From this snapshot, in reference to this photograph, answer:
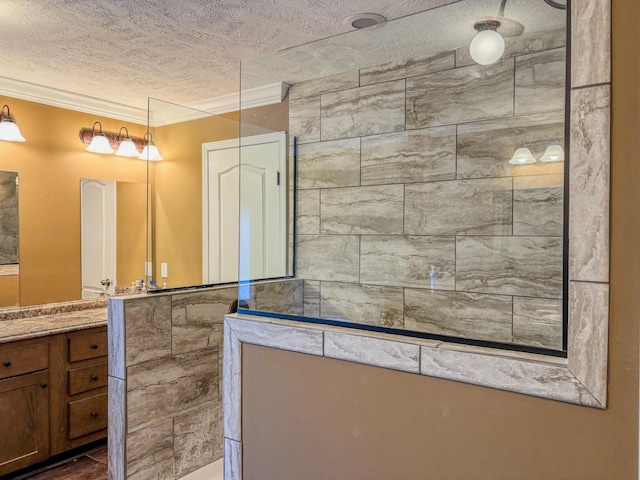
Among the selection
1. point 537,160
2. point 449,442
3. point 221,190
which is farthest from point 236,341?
point 221,190

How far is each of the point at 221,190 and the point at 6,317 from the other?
5.68ft

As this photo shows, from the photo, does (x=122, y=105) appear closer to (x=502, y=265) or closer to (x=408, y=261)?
(x=408, y=261)

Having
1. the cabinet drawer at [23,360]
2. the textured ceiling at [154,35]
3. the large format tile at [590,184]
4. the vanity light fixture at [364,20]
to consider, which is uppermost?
the vanity light fixture at [364,20]

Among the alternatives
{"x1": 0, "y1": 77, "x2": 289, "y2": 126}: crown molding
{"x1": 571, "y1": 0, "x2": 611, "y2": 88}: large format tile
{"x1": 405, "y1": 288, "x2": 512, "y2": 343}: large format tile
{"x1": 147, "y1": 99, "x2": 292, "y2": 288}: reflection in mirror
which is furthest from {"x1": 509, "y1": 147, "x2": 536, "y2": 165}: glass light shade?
{"x1": 0, "y1": 77, "x2": 289, "y2": 126}: crown molding

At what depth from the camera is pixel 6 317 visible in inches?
126

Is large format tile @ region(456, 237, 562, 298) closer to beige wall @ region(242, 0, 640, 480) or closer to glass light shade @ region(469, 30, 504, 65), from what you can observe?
glass light shade @ region(469, 30, 504, 65)

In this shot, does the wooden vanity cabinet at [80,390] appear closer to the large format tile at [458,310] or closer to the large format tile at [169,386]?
the large format tile at [169,386]

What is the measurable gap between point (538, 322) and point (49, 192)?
11.3 ft

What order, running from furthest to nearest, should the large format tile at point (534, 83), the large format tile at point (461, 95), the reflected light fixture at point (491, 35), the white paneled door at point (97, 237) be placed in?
the white paneled door at point (97, 237)
the large format tile at point (461, 95)
the reflected light fixture at point (491, 35)
the large format tile at point (534, 83)

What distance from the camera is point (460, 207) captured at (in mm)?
2697

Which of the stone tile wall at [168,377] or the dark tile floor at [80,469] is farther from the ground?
the stone tile wall at [168,377]

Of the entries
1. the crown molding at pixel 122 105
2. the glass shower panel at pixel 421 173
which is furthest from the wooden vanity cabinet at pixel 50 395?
the crown molding at pixel 122 105

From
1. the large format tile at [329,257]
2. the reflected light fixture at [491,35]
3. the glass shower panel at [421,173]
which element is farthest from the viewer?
the large format tile at [329,257]

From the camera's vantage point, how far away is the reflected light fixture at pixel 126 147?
3.97 meters
